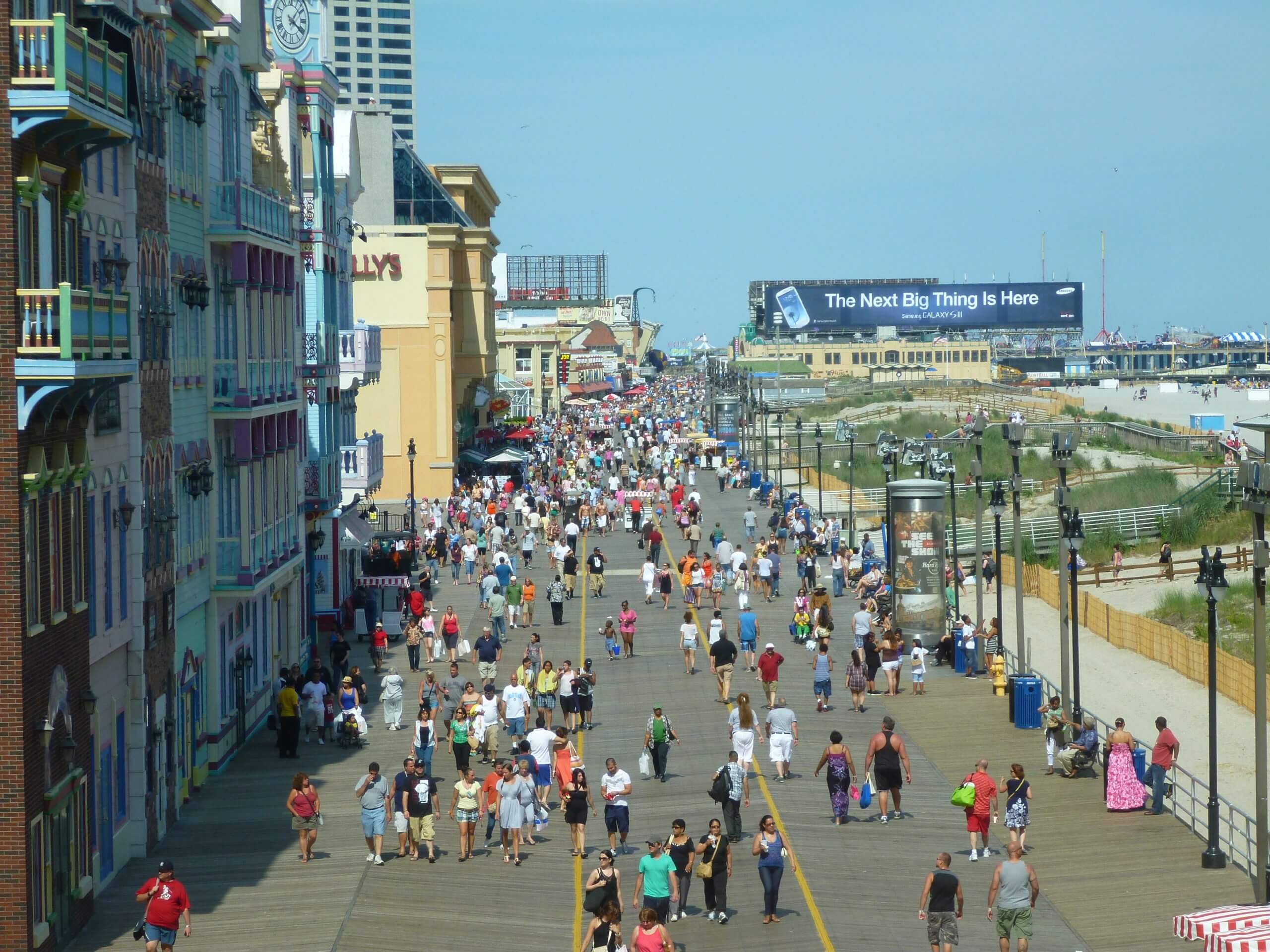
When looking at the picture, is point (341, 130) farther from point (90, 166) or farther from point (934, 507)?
point (90, 166)

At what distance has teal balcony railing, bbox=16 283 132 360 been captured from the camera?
1792cm

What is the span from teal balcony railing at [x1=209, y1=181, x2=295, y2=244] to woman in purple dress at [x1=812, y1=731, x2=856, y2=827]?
1330cm

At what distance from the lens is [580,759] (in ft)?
82.0

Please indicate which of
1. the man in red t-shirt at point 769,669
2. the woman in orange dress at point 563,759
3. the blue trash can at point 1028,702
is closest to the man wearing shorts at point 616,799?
the woman in orange dress at point 563,759

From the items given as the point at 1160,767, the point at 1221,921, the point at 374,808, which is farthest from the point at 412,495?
the point at 1221,921

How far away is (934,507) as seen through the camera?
38125mm

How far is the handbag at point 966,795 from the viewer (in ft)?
69.7

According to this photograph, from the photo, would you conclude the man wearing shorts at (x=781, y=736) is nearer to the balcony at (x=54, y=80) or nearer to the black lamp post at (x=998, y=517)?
the black lamp post at (x=998, y=517)

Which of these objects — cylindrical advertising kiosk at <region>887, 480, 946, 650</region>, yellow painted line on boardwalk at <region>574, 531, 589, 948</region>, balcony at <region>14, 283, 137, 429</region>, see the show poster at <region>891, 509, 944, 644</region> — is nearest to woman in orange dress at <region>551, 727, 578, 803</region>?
yellow painted line on boardwalk at <region>574, 531, 589, 948</region>

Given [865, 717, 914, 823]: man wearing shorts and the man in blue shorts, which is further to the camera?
the man in blue shorts

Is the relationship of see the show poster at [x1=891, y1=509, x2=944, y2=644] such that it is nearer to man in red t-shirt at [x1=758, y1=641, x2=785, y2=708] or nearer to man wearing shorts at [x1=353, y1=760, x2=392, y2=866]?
man in red t-shirt at [x1=758, y1=641, x2=785, y2=708]

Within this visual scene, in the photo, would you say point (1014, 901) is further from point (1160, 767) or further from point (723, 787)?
point (1160, 767)

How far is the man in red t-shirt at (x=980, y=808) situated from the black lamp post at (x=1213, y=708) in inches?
98.2

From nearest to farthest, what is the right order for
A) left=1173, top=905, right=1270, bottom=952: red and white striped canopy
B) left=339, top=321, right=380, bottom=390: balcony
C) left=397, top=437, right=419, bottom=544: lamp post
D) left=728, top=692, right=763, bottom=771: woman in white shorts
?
1. left=1173, top=905, right=1270, bottom=952: red and white striped canopy
2. left=728, top=692, right=763, bottom=771: woman in white shorts
3. left=339, top=321, right=380, bottom=390: balcony
4. left=397, top=437, right=419, bottom=544: lamp post
